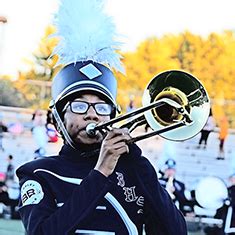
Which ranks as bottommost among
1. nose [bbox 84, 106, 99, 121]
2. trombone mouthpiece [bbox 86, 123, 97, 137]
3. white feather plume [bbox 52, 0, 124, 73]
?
trombone mouthpiece [bbox 86, 123, 97, 137]

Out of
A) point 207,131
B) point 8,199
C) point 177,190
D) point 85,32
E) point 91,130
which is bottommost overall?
point 8,199

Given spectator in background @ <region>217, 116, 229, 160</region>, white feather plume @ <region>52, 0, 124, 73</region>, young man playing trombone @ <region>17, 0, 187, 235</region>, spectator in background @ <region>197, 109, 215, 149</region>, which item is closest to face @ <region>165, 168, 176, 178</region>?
spectator in background @ <region>197, 109, 215, 149</region>

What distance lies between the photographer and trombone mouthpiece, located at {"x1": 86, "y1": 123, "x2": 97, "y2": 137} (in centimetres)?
235

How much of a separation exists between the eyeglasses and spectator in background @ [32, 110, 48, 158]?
9.32 metres

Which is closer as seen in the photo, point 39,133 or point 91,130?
point 91,130

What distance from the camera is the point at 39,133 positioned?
12.0m

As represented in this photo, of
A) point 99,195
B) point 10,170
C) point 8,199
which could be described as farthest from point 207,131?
point 99,195

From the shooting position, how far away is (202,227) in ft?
37.1

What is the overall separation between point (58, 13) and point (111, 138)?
2.21 feet

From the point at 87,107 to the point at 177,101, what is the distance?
307 mm

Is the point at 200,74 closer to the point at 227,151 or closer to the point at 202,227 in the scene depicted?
the point at 227,151

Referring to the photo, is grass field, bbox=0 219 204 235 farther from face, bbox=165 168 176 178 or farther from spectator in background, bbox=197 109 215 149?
spectator in background, bbox=197 109 215 149

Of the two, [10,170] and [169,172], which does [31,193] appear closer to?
[169,172]

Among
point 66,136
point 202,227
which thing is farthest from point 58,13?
point 202,227
